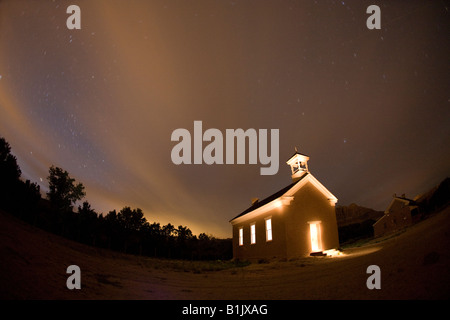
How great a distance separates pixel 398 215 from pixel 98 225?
40710 millimetres

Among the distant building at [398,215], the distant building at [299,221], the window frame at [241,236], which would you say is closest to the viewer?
the distant building at [299,221]

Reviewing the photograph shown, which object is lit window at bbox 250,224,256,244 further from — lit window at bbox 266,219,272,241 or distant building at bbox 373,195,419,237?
distant building at bbox 373,195,419,237

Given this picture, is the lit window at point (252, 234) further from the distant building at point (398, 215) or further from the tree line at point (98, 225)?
the distant building at point (398, 215)

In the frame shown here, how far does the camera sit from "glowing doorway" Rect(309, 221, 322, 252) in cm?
1532

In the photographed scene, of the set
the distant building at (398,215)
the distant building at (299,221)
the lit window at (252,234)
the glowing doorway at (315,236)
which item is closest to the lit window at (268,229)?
the distant building at (299,221)

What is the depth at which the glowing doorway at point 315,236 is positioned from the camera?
50.3ft

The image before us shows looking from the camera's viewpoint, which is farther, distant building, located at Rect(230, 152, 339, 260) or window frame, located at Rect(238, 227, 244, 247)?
window frame, located at Rect(238, 227, 244, 247)

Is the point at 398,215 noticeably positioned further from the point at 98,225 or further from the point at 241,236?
the point at 98,225

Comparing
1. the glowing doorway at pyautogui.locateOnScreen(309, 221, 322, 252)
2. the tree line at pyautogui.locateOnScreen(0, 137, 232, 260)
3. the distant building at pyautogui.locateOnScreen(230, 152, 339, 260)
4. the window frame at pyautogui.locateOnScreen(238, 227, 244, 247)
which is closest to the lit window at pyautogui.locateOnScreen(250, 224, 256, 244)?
the distant building at pyautogui.locateOnScreen(230, 152, 339, 260)

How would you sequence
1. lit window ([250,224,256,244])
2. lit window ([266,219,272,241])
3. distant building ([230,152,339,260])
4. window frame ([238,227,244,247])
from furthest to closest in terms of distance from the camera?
1. window frame ([238,227,244,247])
2. lit window ([250,224,256,244])
3. lit window ([266,219,272,241])
4. distant building ([230,152,339,260])

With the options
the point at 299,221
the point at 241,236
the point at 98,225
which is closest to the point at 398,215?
A: the point at 299,221

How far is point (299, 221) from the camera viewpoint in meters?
15.3

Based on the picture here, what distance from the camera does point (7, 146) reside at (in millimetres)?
26266
